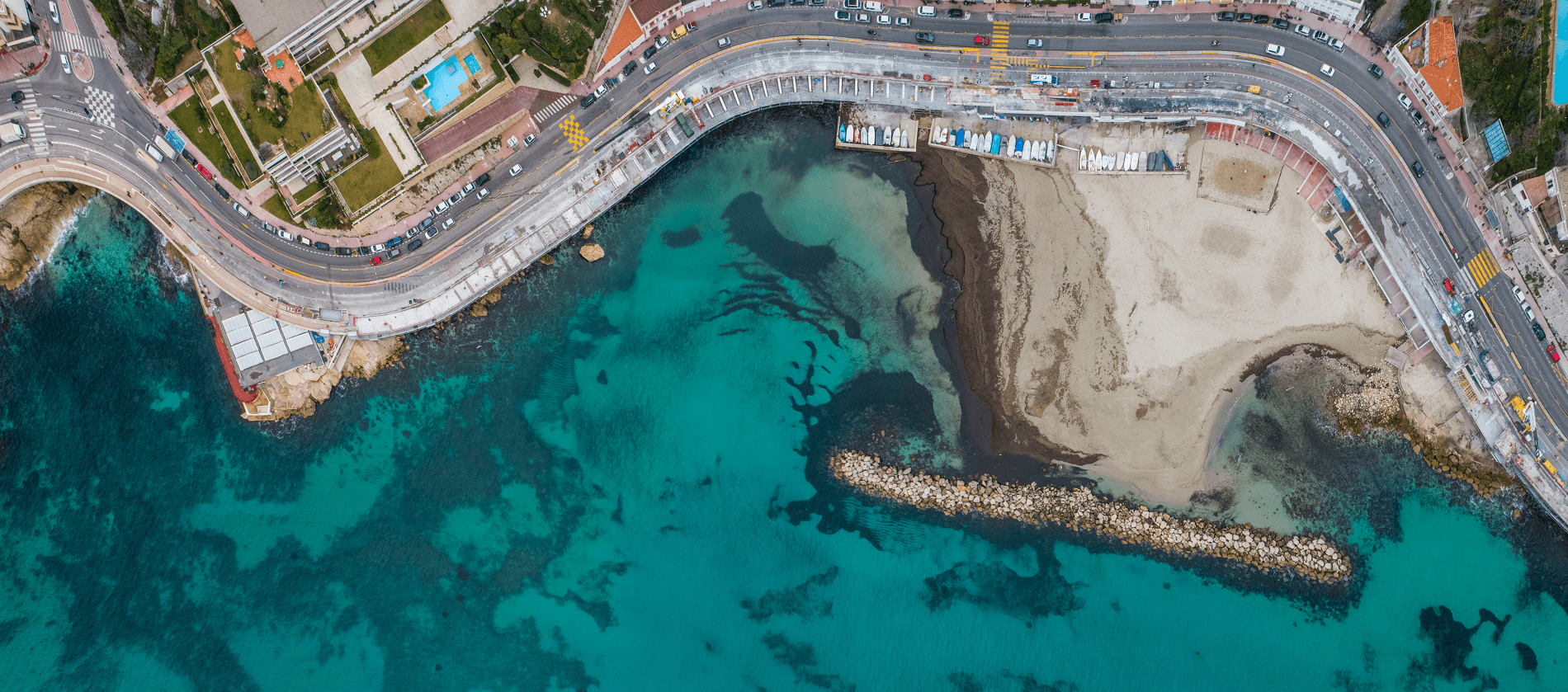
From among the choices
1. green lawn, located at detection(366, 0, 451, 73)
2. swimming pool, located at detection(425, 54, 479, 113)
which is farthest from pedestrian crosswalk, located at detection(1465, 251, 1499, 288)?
green lawn, located at detection(366, 0, 451, 73)

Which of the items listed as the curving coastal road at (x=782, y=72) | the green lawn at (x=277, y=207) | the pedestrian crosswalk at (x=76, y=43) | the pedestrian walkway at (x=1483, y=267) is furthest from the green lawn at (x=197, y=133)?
the pedestrian walkway at (x=1483, y=267)

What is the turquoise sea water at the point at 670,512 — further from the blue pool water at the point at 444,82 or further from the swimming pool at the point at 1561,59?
the swimming pool at the point at 1561,59

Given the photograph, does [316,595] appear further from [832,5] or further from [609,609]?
[832,5]

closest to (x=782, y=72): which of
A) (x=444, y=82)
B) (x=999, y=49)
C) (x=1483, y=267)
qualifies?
(x=999, y=49)

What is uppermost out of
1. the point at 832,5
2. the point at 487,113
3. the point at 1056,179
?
the point at 487,113

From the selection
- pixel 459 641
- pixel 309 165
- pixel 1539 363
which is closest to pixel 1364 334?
pixel 1539 363
